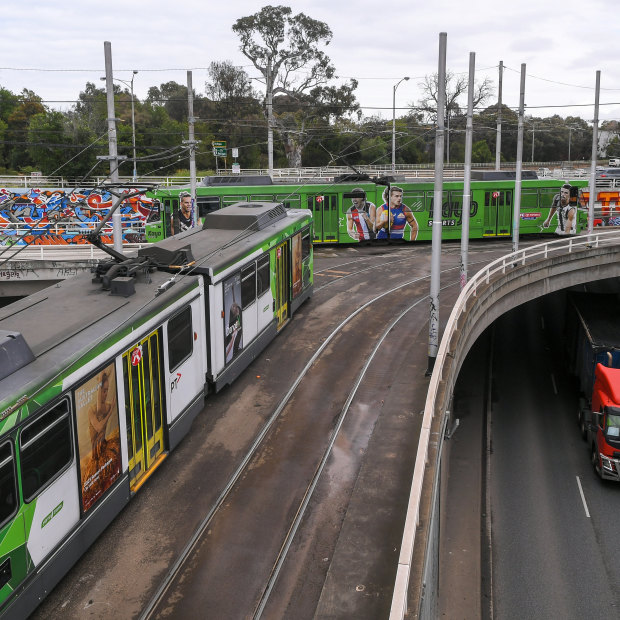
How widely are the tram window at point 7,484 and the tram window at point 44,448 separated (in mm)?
162

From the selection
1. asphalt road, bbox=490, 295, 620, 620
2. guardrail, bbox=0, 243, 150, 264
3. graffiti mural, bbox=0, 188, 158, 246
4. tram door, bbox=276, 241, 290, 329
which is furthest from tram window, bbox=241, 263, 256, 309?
graffiti mural, bbox=0, 188, 158, 246

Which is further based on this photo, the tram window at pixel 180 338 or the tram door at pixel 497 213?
the tram door at pixel 497 213

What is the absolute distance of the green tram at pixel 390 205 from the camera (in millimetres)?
32844

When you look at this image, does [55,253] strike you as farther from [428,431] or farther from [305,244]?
[428,431]

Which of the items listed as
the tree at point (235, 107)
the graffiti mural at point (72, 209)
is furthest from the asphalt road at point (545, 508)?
the tree at point (235, 107)

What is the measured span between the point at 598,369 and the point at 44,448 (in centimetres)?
1835

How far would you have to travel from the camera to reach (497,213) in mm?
37031

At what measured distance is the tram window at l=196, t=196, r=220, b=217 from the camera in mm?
32438

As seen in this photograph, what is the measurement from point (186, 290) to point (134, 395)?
2739 mm

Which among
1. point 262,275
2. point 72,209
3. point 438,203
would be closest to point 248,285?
point 262,275

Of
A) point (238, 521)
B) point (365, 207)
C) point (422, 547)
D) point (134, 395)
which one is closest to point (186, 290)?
point (134, 395)

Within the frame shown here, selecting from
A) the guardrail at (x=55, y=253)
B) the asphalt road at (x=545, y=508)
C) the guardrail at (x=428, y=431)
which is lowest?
the asphalt road at (x=545, y=508)

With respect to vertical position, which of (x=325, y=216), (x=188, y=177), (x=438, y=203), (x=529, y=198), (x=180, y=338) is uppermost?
(x=188, y=177)

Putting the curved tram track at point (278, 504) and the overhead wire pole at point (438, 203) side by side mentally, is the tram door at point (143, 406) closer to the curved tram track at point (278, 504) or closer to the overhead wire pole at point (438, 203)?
the curved tram track at point (278, 504)
